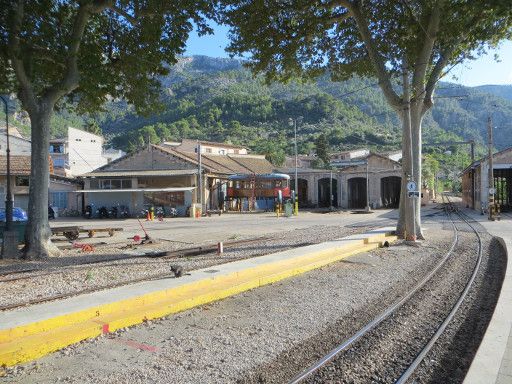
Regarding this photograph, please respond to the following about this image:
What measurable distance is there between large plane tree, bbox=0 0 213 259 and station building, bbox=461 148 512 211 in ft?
102

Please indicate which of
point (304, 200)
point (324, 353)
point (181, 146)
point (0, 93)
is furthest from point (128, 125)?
point (324, 353)

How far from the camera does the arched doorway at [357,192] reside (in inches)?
1984

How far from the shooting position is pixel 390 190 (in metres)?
52.2

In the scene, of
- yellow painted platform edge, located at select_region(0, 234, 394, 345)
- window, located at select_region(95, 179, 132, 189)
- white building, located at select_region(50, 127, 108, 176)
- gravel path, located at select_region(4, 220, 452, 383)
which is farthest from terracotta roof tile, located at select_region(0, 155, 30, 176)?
gravel path, located at select_region(4, 220, 452, 383)

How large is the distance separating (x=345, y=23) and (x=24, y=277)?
15.4 m

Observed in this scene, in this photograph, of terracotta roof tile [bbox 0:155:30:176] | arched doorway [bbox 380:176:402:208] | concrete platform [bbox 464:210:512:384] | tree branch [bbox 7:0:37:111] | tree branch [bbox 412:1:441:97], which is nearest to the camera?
concrete platform [bbox 464:210:512:384]

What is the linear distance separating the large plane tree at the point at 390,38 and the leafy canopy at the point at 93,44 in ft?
7.44

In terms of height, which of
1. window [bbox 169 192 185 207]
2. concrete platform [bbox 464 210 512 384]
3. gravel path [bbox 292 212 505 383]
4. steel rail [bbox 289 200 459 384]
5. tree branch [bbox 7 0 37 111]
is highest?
tree branch [bbox 7 0 37 111]

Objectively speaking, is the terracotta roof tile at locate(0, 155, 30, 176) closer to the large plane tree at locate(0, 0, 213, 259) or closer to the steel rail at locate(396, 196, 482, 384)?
the large plane tree at locate(0, 0, 213, 259)

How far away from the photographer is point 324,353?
5.73m

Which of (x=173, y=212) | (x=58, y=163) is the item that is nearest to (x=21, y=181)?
(x=173, y=212)

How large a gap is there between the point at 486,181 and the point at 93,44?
110ft

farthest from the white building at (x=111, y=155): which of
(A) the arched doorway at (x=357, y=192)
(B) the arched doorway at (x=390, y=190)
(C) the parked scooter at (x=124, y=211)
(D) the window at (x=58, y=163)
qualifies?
(B) the arched doorway at (x=390, y=190)

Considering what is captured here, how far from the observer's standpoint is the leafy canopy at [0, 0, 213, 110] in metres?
13.4
